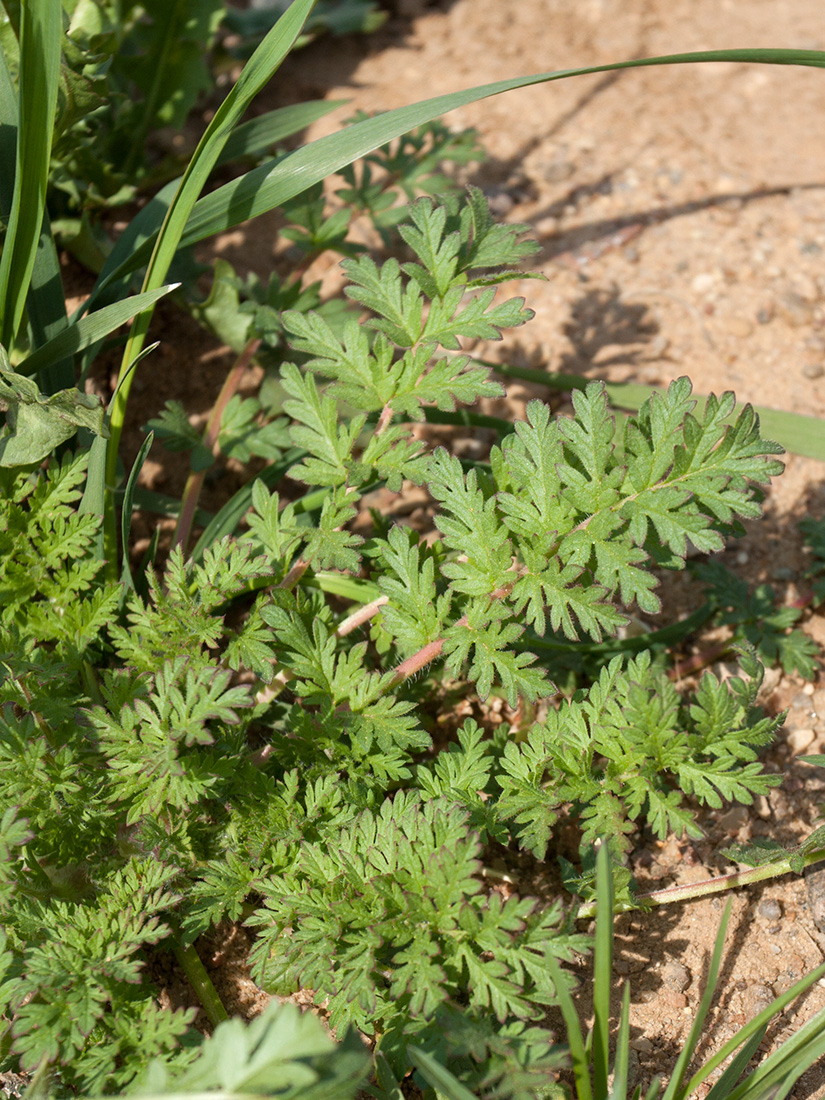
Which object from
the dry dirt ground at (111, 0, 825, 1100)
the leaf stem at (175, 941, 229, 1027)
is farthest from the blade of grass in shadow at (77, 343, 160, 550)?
the leaf stem at (175, 941, 229, 1027)

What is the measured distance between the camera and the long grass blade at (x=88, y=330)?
2123 mm

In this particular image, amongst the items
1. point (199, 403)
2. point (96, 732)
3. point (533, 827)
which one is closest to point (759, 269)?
point (199, 403)

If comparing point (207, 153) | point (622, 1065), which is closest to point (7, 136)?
point (207, 153)

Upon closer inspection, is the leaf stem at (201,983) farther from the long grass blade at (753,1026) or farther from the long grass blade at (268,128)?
the long grass blade at (268,128)

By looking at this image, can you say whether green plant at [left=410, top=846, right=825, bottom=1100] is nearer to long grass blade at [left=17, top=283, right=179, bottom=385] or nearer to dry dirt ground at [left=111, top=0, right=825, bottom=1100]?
dry dirt ground at [left=111, top=0, right=825, bottom=1100]

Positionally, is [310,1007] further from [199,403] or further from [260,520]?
[199,403]

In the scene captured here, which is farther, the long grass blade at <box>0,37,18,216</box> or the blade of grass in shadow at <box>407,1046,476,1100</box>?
the long grass blade at <box>0,37,18,216</box>

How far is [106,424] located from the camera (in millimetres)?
2330

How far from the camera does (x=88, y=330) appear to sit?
7.25ft

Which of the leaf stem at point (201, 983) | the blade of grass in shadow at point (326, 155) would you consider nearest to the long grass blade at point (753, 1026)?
the leaf stem at point (201, 983)

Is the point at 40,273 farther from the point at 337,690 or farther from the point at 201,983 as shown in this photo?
the point at 201,983

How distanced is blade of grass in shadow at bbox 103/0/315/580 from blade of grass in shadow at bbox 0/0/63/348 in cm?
28

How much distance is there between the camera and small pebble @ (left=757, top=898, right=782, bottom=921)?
2.18 meters

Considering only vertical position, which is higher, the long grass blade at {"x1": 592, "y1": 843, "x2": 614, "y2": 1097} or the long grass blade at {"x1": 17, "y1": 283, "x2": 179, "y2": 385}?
the long grass blade at {"x1": 17, "y1": 283, "x2": 179, "y2": 385}
